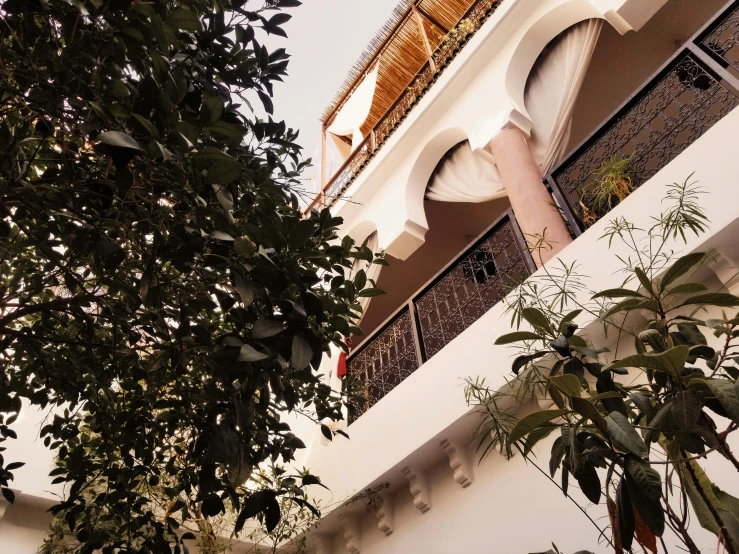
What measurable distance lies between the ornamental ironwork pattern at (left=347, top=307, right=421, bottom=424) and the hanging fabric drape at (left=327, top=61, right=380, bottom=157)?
375cm

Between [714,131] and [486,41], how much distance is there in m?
3.15

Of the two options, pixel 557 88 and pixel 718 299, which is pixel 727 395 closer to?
pixel 718 299

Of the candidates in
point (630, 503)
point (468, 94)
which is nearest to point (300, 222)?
point (630, 503)

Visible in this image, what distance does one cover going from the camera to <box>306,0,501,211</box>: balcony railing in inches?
255

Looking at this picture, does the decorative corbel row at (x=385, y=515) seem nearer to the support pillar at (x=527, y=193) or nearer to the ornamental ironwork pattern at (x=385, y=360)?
the ornamental ironwork pattern at (x=385, y=360)

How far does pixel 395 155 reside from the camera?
21.4 feet

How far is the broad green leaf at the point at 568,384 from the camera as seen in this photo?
5.17 feet

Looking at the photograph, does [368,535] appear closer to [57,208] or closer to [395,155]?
[57,208]

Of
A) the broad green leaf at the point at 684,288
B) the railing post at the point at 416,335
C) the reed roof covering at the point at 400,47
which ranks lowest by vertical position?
the broad green leaf at the point at 684,288

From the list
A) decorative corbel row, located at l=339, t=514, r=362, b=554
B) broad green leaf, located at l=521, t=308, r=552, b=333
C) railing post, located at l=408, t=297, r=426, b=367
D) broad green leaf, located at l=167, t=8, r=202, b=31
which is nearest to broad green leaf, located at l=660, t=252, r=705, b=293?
broad green leaf, located at l=521, t=308, r=552, b=333

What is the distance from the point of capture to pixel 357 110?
8797mm

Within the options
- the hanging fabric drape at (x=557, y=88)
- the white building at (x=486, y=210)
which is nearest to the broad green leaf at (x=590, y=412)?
the white building at (x=486, y=210)

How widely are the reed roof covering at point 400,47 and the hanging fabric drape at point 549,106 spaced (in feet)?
8.62

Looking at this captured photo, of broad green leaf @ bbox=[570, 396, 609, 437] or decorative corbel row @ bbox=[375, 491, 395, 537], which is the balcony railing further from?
broad green leaf @ bbox=[570, 396, 609, 437]
